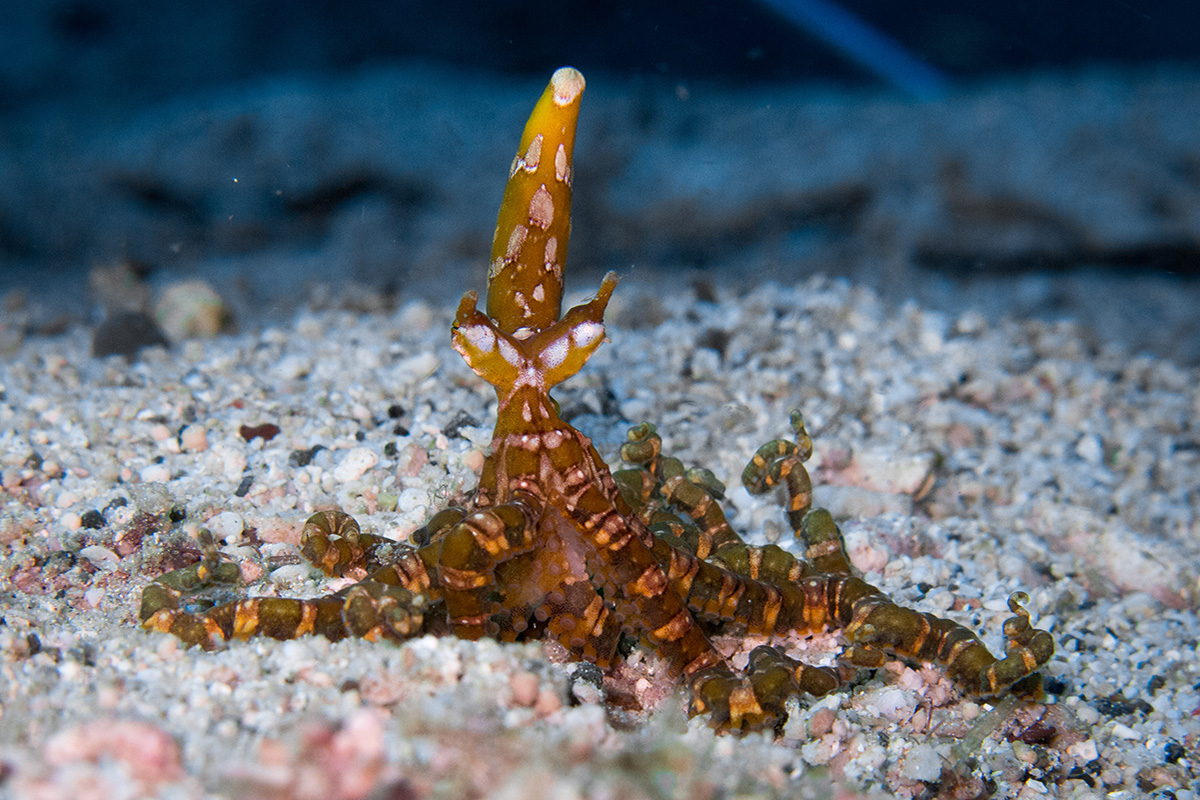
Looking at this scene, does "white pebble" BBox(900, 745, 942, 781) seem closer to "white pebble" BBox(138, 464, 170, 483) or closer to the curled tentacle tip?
the curled tentacle tip

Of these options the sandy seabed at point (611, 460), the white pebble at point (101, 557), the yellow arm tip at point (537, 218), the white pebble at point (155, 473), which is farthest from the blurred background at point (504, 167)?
the yellow arm tip at point (537, 218)

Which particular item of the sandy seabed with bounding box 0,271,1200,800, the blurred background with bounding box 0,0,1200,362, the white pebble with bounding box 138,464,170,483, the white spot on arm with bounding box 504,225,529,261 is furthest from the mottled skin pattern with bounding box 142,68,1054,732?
the blurred background with bounding box 0,0,1200,362

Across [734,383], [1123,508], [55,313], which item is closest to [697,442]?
[734,383]

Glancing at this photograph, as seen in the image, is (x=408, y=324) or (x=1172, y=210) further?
(x=1172, y=210)

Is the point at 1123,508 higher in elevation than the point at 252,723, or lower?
higher

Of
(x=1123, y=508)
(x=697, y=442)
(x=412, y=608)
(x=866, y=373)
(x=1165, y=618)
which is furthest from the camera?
(x=866, y=373)

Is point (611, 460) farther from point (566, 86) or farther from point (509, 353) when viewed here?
point (566, 86)

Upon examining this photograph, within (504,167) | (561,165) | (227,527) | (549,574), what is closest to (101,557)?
(227,527)

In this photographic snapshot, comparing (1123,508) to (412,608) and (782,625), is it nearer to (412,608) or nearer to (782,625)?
(782,625)
